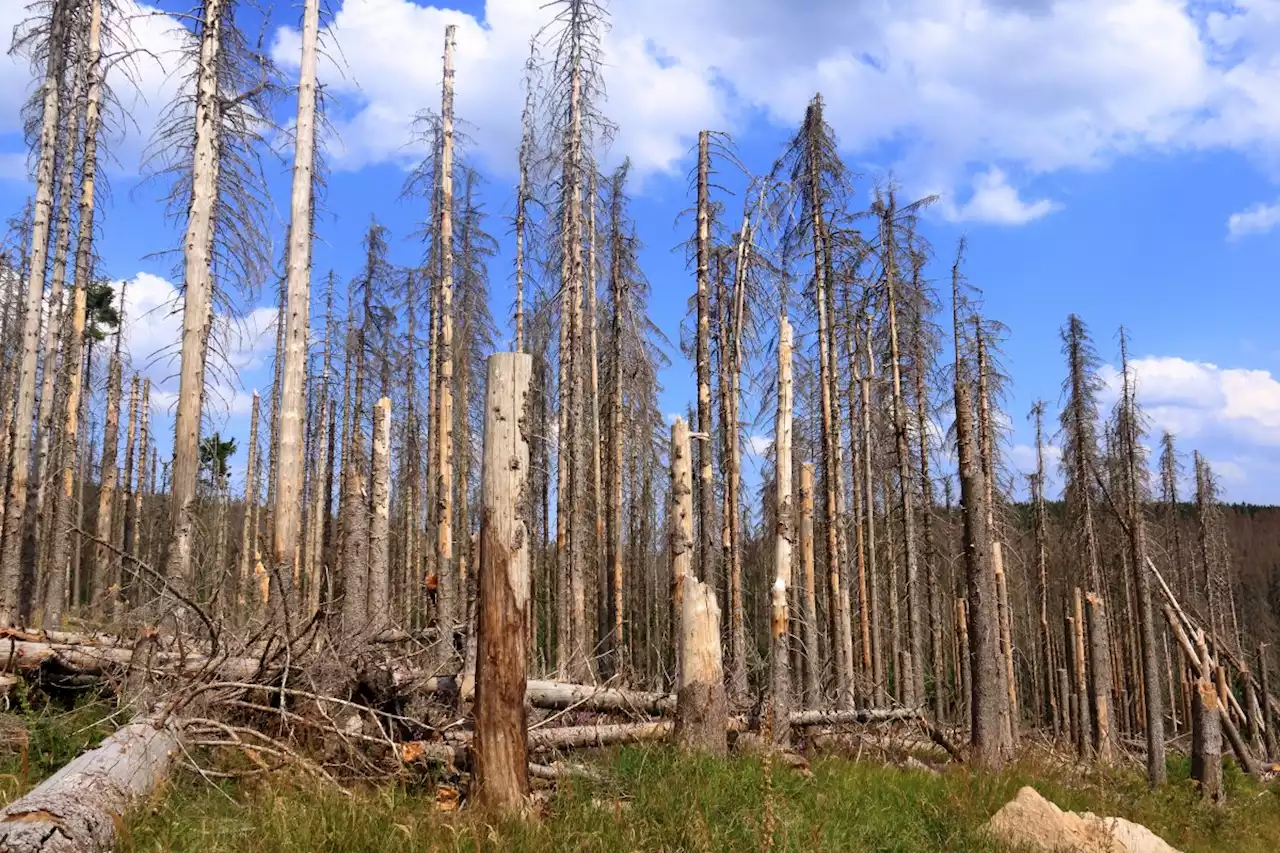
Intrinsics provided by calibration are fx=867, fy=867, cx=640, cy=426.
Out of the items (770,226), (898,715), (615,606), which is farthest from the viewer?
(615,606)

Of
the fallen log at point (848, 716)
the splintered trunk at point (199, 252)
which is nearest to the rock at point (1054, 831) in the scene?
the fallen log at point (848, 716)

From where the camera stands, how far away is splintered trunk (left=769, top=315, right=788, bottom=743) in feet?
30.4

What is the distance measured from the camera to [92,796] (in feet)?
15.1

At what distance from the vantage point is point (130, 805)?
4871 millimetres

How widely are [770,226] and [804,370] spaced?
552 cm

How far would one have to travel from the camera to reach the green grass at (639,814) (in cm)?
469

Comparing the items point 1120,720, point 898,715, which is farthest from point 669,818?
point 1120,720

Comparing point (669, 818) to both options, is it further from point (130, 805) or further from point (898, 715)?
point (898, 715)

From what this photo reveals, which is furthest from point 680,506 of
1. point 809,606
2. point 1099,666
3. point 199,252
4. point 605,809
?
point 1099,666

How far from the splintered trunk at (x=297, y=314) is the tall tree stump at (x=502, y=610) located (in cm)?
490

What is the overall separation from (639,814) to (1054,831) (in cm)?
357

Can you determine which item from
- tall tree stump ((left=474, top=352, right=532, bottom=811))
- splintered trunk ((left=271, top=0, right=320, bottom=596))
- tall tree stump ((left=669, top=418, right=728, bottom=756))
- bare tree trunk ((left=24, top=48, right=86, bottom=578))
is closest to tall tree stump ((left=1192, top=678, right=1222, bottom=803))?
tall tree stump ((left=669, top=418, right=728, bottom=756))

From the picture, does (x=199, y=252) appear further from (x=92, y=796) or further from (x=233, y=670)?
(x=92, y=796)

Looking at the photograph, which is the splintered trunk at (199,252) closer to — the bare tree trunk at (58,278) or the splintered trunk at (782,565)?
the bare tree trunk at (58,278)
